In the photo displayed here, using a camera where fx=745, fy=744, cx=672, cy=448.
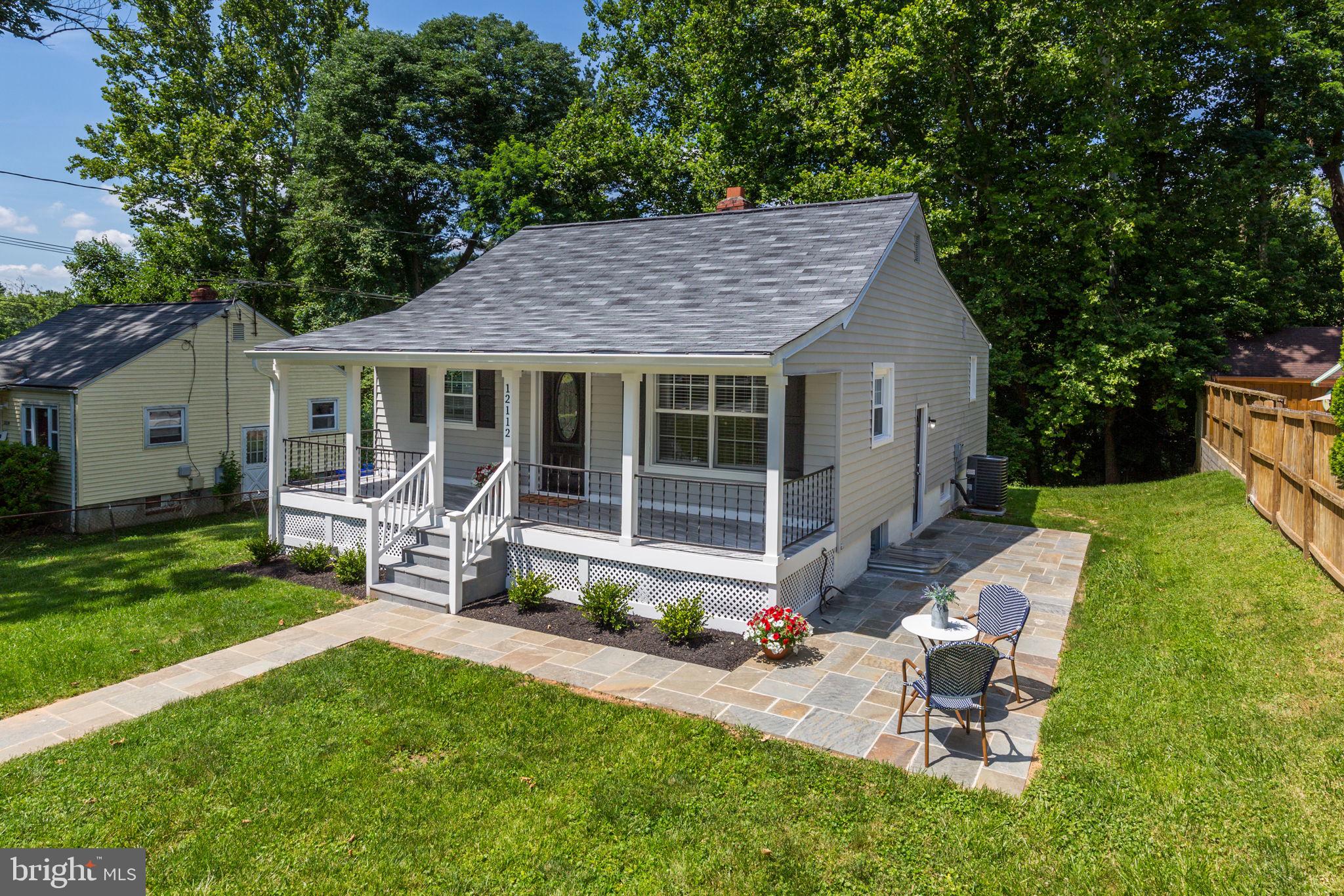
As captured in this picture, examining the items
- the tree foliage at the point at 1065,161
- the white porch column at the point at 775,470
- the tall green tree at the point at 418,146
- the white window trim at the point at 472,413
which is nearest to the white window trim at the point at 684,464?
the white porch column at the point at 775,470

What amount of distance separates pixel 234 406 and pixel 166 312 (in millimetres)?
2895

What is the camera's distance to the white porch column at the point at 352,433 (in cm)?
1105

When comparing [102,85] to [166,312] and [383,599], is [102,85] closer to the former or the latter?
[166,312]

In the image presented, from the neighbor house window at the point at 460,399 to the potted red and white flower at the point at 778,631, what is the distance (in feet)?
22.9

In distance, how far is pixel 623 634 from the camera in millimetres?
8305

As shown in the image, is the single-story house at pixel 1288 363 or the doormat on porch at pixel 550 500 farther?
the single-story house at pixel 1288 363

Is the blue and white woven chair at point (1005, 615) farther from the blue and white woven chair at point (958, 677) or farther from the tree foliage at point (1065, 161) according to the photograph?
the tree foliage at point (1065, 161)

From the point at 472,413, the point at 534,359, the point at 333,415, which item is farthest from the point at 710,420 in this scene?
the point at 333,415

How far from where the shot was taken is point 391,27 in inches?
1015

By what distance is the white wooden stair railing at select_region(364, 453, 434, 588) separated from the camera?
32.2ft

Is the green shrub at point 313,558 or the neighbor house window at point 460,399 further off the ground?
the neighbor house window at point 460,399

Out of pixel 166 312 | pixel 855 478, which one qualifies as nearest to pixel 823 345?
pixel 855 478

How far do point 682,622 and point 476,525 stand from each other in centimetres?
326

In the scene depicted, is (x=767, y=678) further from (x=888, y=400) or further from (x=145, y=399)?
(x=145, y=399)
